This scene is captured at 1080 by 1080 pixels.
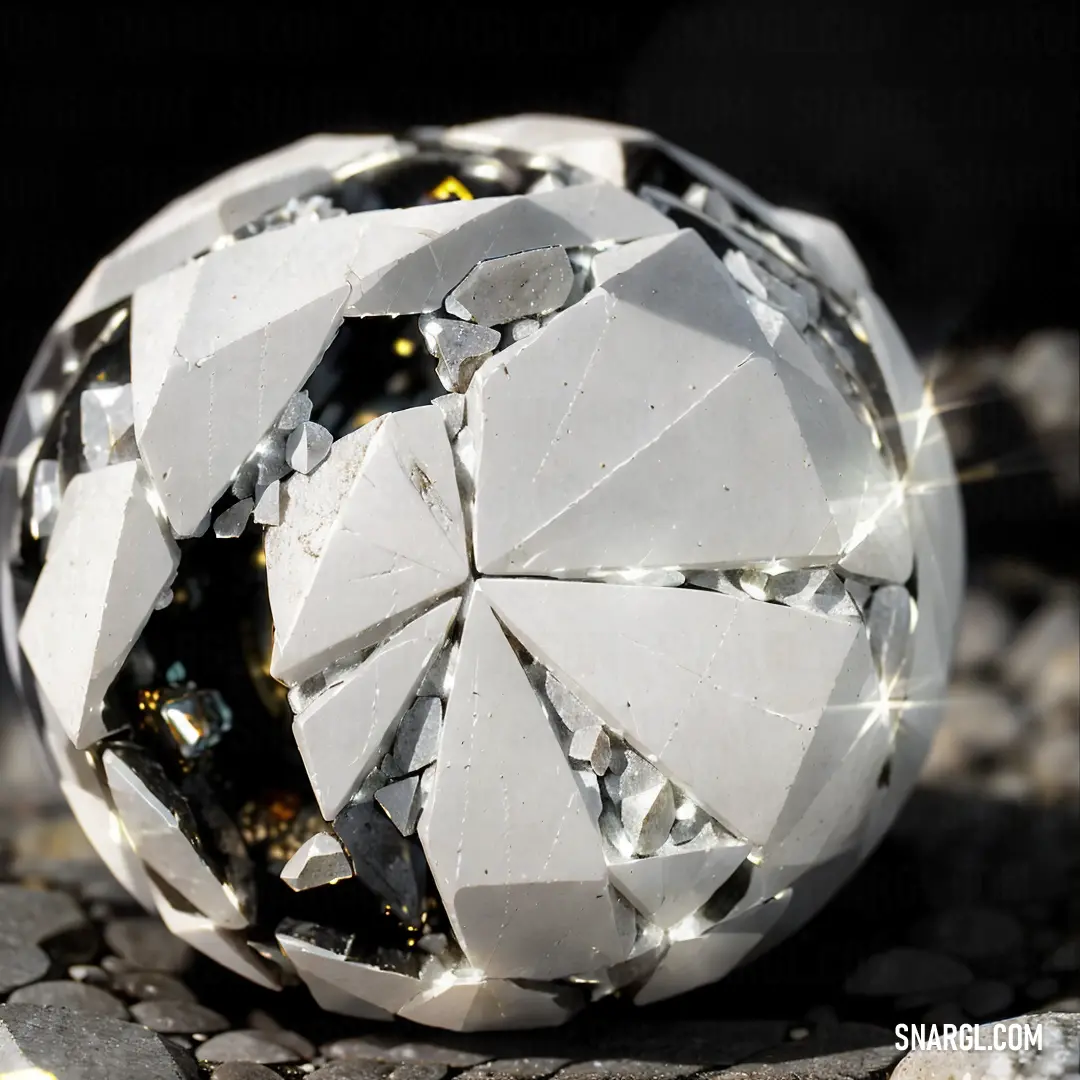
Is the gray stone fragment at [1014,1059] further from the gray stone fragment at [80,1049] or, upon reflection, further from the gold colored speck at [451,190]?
the gold colored speck at [451,190]

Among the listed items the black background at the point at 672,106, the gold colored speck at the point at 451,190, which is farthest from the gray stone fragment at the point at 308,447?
the black background at the point at 672,106

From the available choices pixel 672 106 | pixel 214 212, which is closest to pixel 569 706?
pixel 214 212

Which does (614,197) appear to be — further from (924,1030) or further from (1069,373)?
(1069,373)

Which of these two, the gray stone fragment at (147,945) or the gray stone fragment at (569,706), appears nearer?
the gray stone fragment at (569,706)

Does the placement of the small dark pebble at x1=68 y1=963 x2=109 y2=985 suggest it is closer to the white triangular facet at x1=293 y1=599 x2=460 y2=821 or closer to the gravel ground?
the gravel ground

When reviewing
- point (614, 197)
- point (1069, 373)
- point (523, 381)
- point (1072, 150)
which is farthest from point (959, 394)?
point (523, 381)

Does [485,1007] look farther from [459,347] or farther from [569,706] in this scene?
[459,347]
